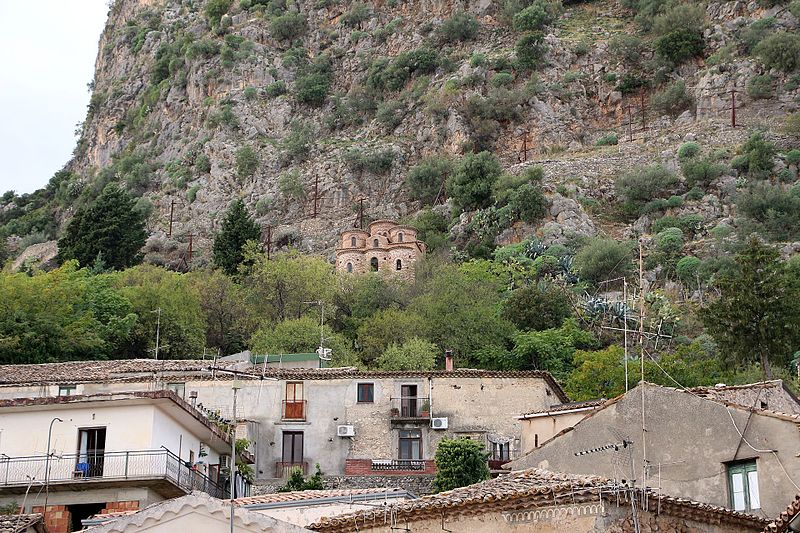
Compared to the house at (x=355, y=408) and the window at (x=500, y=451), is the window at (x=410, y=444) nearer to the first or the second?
the house at (x=355, y=408)

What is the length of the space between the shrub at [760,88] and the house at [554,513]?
295 feet

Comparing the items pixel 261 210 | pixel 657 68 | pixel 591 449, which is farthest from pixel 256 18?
pixel 591 449

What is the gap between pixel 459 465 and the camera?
3391cm

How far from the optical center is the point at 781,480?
837 inches

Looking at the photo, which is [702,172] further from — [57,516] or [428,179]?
[57,516]

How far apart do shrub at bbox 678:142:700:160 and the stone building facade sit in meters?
22.0

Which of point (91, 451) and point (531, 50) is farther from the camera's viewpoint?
point (531, 50)

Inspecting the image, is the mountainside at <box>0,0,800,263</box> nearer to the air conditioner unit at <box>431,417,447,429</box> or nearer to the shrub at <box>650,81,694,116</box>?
the shrub at <box>650,81,694,116</box>

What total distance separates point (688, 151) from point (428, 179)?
19957mm

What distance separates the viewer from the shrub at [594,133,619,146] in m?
108

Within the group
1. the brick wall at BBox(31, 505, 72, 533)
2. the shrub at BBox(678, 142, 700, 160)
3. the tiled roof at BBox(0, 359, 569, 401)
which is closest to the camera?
the brick wall at BBox(31, 505, 72, 533)

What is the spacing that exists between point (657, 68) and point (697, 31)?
4979 millimetres

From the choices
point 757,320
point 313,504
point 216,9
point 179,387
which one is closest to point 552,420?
point 313,504

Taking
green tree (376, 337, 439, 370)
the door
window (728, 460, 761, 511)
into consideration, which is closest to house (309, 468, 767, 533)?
window (728, 460, 761, 511)
